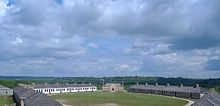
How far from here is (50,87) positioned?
114 metres

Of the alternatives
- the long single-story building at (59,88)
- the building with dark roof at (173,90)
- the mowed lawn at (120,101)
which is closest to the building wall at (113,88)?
the building with dark roof at (173,90)

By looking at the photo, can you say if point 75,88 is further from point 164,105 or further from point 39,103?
point 39,103

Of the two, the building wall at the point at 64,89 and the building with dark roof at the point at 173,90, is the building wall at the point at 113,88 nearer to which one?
the building with dark roof at the point at 173,90

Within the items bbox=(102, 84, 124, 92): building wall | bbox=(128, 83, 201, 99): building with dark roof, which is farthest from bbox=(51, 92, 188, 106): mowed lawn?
bbox=(102, 84, 124, 92): building wall

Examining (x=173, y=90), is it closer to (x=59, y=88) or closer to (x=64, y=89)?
(x=64, y=89)

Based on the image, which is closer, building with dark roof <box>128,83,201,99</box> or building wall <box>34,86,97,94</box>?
building with dark roof <box>128,83,201,99</box>

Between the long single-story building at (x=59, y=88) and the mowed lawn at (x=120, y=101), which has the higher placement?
the long single-story building at (x=59, y=88)

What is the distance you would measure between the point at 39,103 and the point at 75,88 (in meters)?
83.7

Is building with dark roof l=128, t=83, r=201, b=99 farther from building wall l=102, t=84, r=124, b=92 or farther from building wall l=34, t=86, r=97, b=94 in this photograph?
building wall l=34, t=86, r=97, b=94

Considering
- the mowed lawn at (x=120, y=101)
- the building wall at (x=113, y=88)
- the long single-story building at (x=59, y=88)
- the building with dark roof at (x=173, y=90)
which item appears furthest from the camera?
the building wall at (x=113, y=88)

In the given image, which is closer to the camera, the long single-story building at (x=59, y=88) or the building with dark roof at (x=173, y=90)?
the building with dark roof at (x=173, y=90)

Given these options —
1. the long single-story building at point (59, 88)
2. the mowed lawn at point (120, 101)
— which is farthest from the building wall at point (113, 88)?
the mowed lawn at point (120, 101)

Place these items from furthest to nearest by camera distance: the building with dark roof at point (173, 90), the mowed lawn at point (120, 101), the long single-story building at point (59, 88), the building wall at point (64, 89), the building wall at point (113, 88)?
the building wall at point (113, 88) < the long single-story building at point (59, 88) < the building wall at point (64, 89) < the building with dark roof at point (173, 90) < the mowed lawn at point (120, 101)

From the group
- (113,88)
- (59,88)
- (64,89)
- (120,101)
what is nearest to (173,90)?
Result: (113,88)
